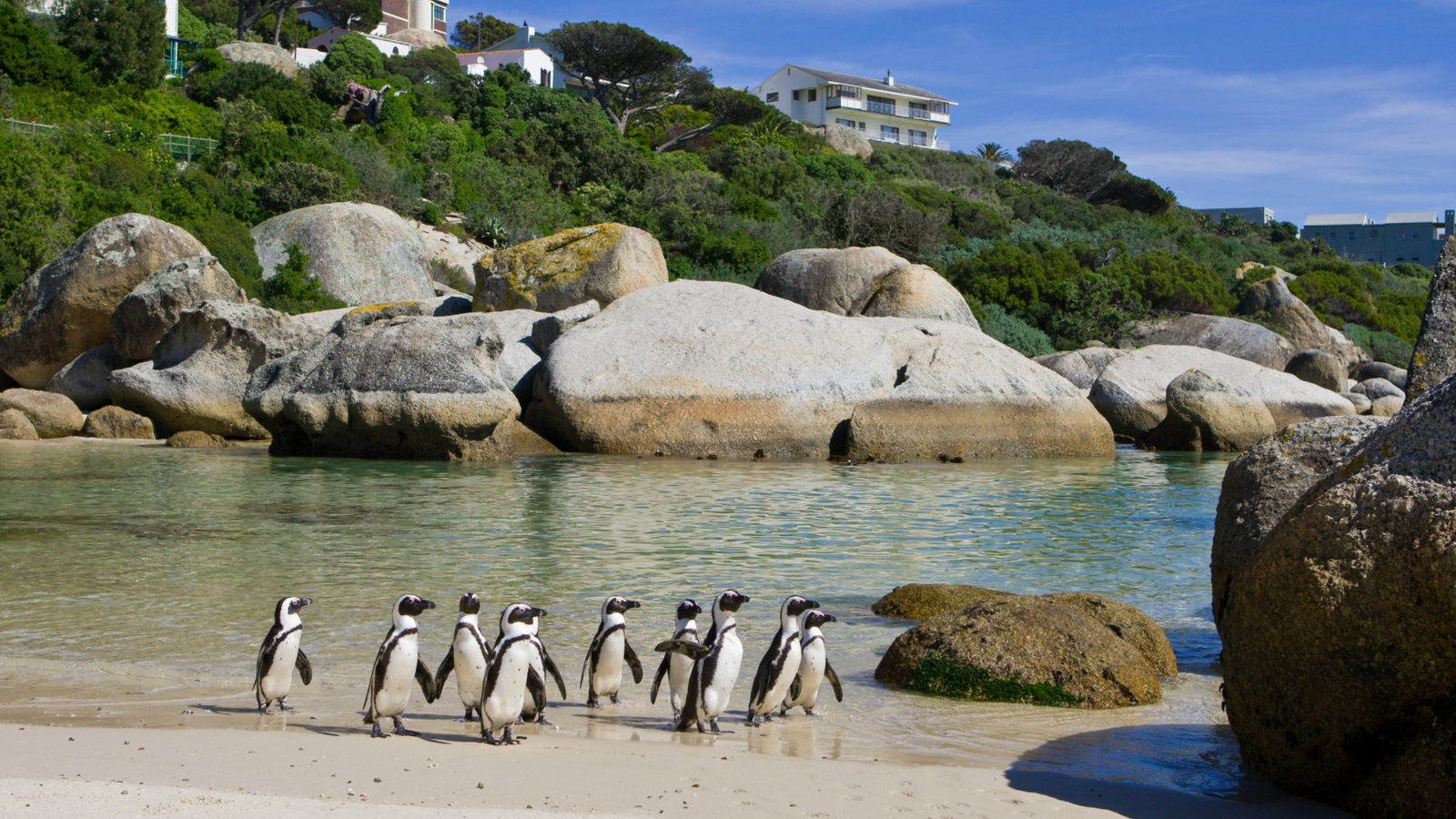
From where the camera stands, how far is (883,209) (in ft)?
134

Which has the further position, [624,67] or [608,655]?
[624,67]

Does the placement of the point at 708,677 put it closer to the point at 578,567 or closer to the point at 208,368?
the point at 578,567

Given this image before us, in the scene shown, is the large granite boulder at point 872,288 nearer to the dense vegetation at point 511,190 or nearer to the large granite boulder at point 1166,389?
the large granite boulder at point 1166,389

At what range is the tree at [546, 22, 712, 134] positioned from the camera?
201 feet

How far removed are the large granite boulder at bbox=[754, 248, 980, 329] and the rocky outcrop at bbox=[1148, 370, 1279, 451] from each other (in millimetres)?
4143

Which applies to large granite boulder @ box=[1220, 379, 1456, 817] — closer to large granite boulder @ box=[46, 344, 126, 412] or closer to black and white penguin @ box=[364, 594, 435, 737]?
black and white penguin @ box=[364, 594, 435, 737]

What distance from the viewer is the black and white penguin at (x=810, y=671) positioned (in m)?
5.54

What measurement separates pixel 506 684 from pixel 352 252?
22.7 metres

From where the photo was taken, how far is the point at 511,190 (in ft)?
116

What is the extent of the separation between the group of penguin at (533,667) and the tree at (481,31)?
88955mm

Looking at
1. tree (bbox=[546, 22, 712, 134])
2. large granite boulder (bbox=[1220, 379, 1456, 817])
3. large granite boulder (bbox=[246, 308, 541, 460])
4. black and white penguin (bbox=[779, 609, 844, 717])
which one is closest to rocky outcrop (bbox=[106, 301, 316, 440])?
large granite boulder (bbox=[246, 308, 541, 460])

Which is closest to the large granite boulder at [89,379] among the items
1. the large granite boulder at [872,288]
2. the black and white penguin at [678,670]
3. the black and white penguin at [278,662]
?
the large granite boulder at [872,288]

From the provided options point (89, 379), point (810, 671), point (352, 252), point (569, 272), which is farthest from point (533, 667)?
Result: point (352, 252)

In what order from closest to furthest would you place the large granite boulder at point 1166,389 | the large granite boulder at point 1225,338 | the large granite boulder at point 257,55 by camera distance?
the large granite boulder at point 1166,389 → the large granite boulder at point 1225,338 → the large granite boulder at point 257,55
